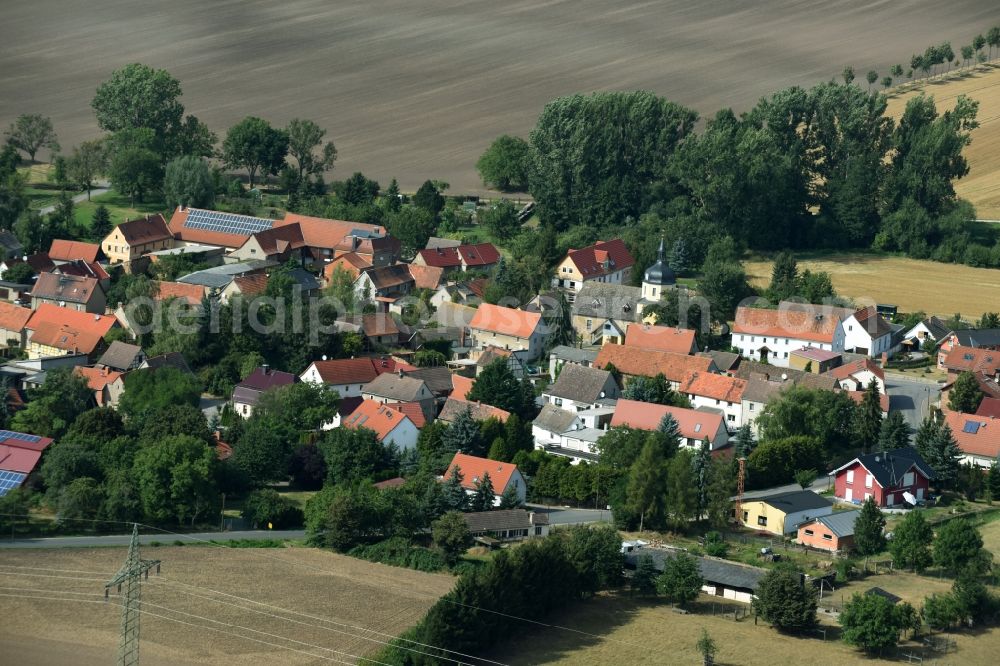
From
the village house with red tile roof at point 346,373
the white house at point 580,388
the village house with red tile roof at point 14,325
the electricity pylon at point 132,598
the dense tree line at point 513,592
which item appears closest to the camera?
the electricity pylon at point 132,598

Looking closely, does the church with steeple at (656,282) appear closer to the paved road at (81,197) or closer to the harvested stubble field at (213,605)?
the harvested stubble field at (213,605)

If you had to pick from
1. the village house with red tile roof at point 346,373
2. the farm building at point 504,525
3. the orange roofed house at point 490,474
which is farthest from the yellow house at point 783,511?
the village house with red tile roof at point 346,373

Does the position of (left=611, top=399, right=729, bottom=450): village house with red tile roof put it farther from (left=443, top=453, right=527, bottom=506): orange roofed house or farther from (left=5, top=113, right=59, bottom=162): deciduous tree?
(left=5, top=113, right=59, bottom=162): deciduous tree

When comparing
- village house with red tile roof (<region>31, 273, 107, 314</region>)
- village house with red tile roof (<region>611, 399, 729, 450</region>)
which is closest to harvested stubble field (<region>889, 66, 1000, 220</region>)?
village house with red tile roof (<region>611, 399, 729, 450</region>)

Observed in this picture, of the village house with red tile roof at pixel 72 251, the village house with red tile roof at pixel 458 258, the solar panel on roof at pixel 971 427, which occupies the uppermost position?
the village house with red tile roof at pixel 72 251

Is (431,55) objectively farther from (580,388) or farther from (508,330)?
(580,388)

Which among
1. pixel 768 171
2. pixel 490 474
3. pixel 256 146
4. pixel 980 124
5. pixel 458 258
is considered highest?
pixel 980 124

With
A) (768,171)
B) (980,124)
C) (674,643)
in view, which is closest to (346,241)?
(768,171)
